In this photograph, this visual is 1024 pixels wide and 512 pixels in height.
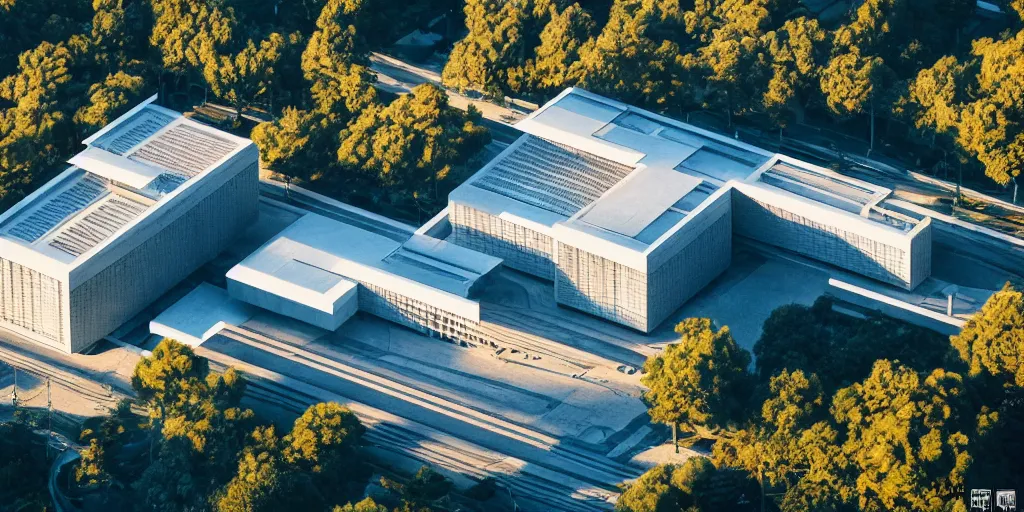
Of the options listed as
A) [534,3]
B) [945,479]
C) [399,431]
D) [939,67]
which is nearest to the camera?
[945,479]

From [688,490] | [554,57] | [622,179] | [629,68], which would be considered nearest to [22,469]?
[688,490]

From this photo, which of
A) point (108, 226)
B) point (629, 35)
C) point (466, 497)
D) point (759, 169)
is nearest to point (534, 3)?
Result: point (629, 35)

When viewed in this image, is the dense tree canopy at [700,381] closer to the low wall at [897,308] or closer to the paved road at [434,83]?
the low wall at [897,308]

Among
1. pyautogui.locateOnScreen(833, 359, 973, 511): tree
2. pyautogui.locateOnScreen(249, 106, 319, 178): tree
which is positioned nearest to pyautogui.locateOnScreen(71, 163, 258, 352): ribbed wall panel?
pyautogui.locateOnScreen(249, 106, 319, 178): tree

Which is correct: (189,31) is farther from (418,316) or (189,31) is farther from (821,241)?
(821,241)

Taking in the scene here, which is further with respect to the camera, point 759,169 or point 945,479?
point 759,169

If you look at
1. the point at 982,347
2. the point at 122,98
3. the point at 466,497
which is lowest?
the point at 466,497

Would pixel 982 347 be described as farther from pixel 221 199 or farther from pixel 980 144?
pixel 221 199
